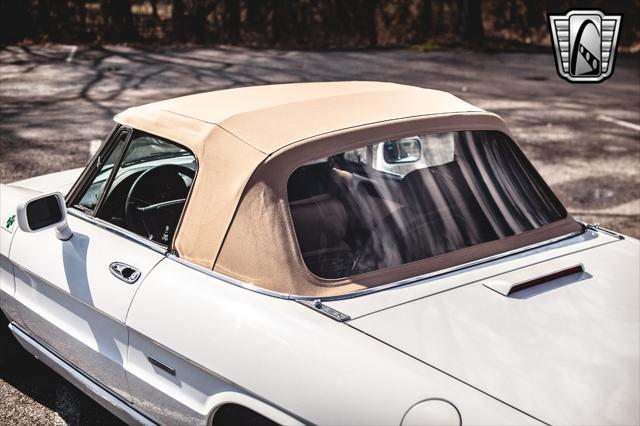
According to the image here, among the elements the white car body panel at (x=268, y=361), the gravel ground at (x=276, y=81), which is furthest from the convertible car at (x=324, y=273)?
the gravel ground at (x=276, y=81)

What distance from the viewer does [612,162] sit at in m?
8.95

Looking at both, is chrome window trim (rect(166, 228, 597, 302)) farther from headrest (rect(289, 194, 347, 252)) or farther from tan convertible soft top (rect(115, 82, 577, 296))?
headrest (rect(289, 194, 347, 252))

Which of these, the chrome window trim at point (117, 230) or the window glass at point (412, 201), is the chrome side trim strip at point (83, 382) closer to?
the chrome window trim at point (117, 230)

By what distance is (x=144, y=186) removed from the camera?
358cm

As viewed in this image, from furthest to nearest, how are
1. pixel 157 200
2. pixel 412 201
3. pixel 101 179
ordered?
pixel 101 179
pixel 157 200
pixel 412 201

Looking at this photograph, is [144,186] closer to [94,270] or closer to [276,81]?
[94,270]

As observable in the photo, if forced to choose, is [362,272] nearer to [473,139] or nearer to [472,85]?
[473,139]

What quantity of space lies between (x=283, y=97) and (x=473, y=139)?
32.0 inches

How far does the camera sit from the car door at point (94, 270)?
3.06 metres

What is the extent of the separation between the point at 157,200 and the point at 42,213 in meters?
0.48

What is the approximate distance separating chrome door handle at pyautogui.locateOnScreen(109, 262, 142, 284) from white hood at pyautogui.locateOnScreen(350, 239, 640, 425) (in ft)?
3.06

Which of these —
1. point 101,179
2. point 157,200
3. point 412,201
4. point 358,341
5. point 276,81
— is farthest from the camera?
point 276,81

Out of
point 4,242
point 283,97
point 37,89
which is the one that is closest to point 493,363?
point 283,97

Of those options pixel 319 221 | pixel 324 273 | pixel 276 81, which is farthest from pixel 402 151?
pixel 276 81
